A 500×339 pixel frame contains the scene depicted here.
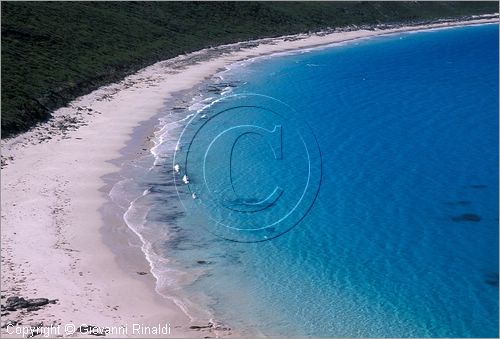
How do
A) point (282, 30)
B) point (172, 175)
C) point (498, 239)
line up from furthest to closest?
point (282, 30), point (172, 175), point (498, 239)

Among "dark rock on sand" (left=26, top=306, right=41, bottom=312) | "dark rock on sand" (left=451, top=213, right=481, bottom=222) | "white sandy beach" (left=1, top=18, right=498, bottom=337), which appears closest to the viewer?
"dark rock on sand" (left=26, top=306, right=41, bottom=312)

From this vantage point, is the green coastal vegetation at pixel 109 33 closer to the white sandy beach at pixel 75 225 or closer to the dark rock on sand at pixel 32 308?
the white sandy beach at pixel 75 225

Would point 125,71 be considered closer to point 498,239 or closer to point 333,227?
point 333,227

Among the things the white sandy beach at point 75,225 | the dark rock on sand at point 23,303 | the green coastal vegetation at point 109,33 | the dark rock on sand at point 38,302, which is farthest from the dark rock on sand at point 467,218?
the green coastal vegetation at point 109,33

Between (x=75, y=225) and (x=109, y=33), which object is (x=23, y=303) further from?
(x=109, y=33)

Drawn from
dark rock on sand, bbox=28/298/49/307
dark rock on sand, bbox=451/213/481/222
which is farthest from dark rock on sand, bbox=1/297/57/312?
dark rock on sand, bbox=451/213/481/222

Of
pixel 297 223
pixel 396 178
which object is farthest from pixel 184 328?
pixel 396 178

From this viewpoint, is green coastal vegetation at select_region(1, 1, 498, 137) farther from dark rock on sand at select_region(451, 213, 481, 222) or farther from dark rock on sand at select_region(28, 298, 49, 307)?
dark rock on sand at select_region(451, 213, 481, 222)
